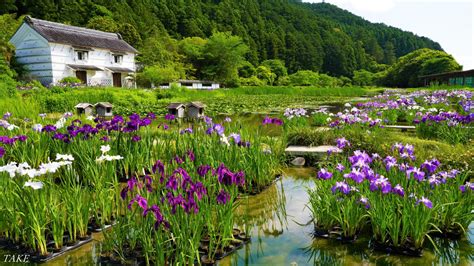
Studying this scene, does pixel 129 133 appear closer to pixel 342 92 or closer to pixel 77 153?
pixel 77 153

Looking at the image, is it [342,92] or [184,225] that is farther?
[342,92]

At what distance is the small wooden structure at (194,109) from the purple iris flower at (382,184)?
7511mm

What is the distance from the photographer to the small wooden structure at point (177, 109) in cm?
1027

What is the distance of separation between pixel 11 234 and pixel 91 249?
68 cm

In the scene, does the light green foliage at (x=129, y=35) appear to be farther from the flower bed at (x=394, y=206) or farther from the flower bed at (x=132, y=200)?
the flower bed at (x=394, y=206)

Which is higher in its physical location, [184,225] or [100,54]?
[100,54]

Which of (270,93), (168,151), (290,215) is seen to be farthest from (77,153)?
(270,93)

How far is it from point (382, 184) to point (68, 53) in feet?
107

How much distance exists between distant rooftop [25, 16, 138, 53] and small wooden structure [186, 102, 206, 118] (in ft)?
76.6

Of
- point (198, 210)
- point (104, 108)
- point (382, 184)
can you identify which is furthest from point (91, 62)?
point (382, 184)

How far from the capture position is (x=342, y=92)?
35.5 m

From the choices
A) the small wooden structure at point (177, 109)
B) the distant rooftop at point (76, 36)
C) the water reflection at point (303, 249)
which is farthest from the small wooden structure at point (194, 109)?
the distant rooftop at point (76, 36)

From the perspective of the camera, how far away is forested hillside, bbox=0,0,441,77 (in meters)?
42.8

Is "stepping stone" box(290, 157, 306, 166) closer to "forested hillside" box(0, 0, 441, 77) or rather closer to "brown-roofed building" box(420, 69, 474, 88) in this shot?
"brown-roofed building" box(420, 69, 474, 88)
